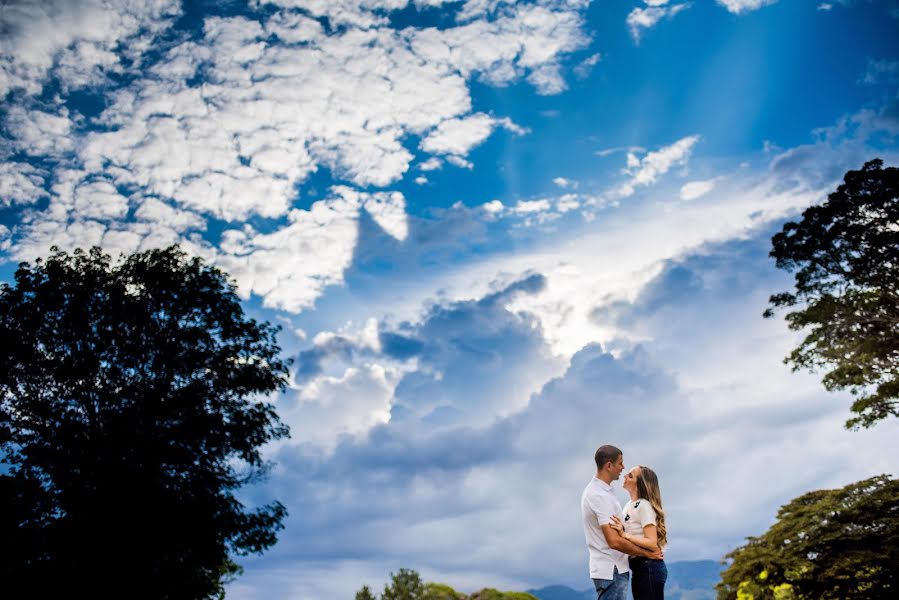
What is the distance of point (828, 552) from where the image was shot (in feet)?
63.8

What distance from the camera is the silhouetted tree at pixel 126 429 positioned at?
20.4 metres

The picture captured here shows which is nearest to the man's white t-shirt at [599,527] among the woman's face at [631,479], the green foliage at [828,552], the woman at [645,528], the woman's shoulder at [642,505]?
the woman at [645,528]

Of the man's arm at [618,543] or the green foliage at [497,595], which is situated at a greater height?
the man's arm at [618,543]

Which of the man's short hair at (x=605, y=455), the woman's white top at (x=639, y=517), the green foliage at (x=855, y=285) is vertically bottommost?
the woman's white top at (x=639, y=517)

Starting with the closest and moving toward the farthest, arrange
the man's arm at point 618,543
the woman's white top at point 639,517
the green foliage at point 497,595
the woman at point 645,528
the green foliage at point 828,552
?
the man's arm at point 618,543, the woman at point 645,528, the woman's white top at point 639,517, the green foliage at point 497,595, the green foliage at point 828,552

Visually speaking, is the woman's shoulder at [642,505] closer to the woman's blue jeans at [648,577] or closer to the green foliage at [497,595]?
the woman's blue jeans at [648,577]

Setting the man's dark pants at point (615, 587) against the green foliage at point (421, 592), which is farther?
the green foliage at point (421, 592)

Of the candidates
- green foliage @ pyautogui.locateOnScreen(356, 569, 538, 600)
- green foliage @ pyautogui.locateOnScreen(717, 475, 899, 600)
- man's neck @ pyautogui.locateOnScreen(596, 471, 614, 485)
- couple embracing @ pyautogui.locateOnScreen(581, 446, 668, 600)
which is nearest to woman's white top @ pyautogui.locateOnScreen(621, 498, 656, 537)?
couple embracing @ pyautogui.locateOnScreen(581, 446, 668, 600)

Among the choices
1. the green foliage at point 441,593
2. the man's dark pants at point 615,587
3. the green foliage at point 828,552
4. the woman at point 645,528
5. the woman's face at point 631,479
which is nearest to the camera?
the man's dark pants at point 615,587

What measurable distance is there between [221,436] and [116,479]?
3649 millimetres

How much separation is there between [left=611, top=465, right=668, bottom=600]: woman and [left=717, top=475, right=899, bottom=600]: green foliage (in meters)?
15.9

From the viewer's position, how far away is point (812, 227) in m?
24.6

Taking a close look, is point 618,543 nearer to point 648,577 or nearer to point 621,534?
point 621,534

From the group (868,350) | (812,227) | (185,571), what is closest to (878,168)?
(812,227)
